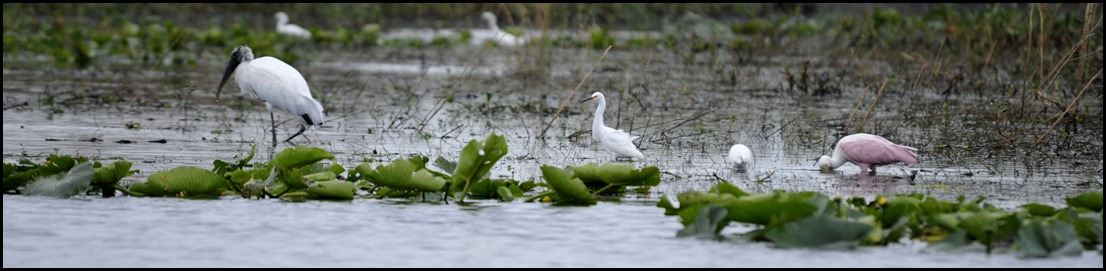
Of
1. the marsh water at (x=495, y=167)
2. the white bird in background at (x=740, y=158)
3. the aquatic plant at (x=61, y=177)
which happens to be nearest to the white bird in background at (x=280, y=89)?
the marsh water at (x=495, y=167)

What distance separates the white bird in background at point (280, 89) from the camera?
10562mm

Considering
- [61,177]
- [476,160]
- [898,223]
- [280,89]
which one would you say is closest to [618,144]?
[476,160]

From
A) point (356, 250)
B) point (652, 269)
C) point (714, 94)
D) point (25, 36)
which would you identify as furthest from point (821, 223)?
point (25, 36)

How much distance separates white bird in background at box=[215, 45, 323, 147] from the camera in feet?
34.7

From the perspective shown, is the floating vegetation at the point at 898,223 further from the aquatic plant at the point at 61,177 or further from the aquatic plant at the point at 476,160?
the aquatic plant at the point at 61,177

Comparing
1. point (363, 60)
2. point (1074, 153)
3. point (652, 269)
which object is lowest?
point (652, 269)

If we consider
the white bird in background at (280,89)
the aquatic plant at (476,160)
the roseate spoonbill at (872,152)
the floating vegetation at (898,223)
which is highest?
the white bird in background at (280,89)

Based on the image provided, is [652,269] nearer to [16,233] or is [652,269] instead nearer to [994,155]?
[16,233]

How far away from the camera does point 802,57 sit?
67.7 feet

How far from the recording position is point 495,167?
351 inches

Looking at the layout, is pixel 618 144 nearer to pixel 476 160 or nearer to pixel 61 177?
pixel 476 160

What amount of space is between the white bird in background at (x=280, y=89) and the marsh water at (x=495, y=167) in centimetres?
22

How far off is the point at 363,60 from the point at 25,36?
514 centimetres

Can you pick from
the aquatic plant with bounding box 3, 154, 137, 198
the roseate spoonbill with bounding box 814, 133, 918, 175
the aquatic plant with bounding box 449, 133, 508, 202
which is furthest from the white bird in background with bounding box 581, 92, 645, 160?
the aquatic plant with bounding box 3, 154, 137, 198
